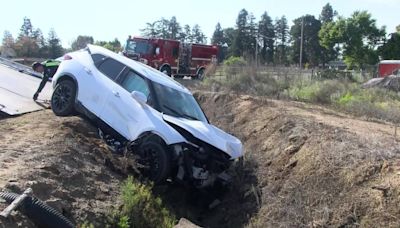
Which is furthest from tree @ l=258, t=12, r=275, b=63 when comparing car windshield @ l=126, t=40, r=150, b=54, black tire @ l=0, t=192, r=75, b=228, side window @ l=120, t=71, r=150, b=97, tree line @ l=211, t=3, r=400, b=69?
black tire @ l=0, t=192, r=75, b=228

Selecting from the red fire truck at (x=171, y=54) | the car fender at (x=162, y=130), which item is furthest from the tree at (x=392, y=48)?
the car fender at (x=162, y=130)

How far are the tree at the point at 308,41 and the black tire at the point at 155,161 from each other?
83.7 metres

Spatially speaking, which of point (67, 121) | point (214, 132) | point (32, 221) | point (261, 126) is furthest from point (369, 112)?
point (32, 221)

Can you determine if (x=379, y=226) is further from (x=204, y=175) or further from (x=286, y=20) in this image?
(x=286, y=20)

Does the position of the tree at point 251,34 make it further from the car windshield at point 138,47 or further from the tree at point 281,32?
the car windshield at point 138,47

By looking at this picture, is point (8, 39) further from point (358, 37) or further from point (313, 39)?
point (313, 39)

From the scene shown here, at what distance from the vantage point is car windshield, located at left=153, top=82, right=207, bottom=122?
9.39 metres

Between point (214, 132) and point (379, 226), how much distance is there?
3404mm

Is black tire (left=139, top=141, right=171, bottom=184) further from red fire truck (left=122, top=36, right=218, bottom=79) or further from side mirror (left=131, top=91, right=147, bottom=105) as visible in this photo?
red fire truck (left=122, top=36, right=218, bottom=79)

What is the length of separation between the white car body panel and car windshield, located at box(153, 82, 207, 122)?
159 mm

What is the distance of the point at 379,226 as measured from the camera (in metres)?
6.61

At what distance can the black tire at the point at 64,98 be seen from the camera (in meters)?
10.5

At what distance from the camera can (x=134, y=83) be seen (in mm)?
9789

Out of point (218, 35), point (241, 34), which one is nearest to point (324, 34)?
point (241, 34)
